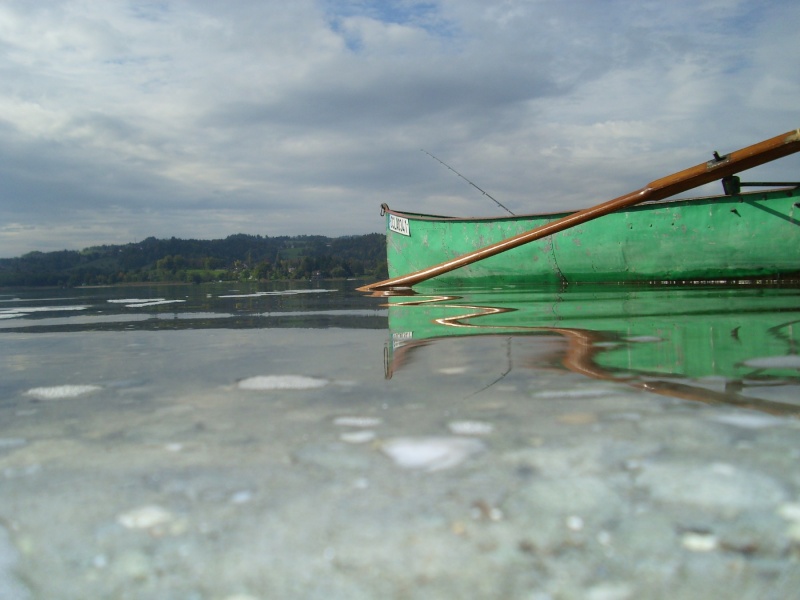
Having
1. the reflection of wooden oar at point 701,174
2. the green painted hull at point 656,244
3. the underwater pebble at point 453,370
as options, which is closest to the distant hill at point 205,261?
the green painted hull at point 656,244

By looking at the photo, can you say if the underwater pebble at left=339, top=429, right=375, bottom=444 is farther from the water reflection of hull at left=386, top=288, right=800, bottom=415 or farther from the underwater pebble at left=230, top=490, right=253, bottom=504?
the water reflection of hull at left=386, top=288, right=800, bottom=415

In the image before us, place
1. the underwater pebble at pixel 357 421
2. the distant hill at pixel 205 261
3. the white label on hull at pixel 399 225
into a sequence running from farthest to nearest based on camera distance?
the distant hill at pixel 205 261
the white label on hull at pixel 399 225
the underwater pebble at pixel 357 421

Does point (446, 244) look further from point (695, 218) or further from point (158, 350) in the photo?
point (158, 350)

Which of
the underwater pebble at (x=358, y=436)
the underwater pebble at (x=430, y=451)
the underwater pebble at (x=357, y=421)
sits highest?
the underwater pebble at (x=357, y=421)

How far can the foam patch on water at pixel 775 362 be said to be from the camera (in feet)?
5.33

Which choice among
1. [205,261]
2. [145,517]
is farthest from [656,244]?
[205,261]

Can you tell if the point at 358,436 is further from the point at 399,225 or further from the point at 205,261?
the point at 205,261

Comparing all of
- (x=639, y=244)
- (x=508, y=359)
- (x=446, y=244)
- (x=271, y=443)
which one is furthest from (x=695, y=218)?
(x=271, y=443)

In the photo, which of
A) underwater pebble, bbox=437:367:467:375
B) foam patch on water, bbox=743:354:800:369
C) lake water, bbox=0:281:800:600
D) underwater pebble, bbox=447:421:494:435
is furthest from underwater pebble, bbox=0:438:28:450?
foam patch on water, bbox=743:354:800:369

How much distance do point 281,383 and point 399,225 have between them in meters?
9.63

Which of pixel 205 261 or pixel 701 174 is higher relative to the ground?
pixel 205 261

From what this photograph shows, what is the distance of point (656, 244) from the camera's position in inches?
301

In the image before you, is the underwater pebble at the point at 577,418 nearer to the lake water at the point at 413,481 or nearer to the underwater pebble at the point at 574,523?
the lake water at the point at 413,481

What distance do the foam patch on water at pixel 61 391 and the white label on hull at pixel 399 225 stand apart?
30.8ft
